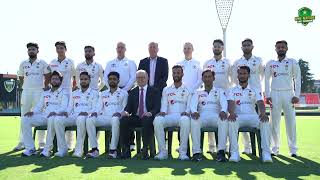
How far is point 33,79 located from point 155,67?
2.72 metres

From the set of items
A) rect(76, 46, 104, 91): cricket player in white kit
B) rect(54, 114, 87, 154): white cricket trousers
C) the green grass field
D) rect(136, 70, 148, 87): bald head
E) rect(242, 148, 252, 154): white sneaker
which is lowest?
rect(242, 148, 252, 154): white sneaker

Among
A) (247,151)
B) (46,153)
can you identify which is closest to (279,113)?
(247,151)

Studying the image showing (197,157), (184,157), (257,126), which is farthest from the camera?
(257,126)

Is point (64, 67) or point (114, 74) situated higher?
point (64, 67)

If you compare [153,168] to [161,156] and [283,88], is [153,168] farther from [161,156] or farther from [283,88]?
[283,88]

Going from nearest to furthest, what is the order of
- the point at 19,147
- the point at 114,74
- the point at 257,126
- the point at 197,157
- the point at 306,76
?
the point at 197,157 → the point at 257,126 → the point at 114,74 → the point at 19,147 → the point at 306,76

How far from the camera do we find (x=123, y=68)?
9.07m

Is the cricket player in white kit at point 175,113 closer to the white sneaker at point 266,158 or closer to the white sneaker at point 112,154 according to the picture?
the white sneaker at point 112,154

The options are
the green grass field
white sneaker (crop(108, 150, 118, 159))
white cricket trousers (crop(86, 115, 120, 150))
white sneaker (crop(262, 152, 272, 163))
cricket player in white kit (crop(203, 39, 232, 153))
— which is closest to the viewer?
the green grass field

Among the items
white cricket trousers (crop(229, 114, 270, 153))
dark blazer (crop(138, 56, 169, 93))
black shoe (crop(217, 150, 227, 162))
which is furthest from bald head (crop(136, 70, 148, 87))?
black shoe (crop(217, 150, 227, 162))

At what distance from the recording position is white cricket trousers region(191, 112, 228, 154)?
24.2 ft

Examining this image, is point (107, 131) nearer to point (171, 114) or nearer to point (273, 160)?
point (171, 114)

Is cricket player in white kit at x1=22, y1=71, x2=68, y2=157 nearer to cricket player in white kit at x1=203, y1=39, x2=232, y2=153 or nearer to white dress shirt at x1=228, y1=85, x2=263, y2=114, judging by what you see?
cricket player in white kit at x1=203, y1=39, x2=232, y2=153

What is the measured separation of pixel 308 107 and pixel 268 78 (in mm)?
39126
